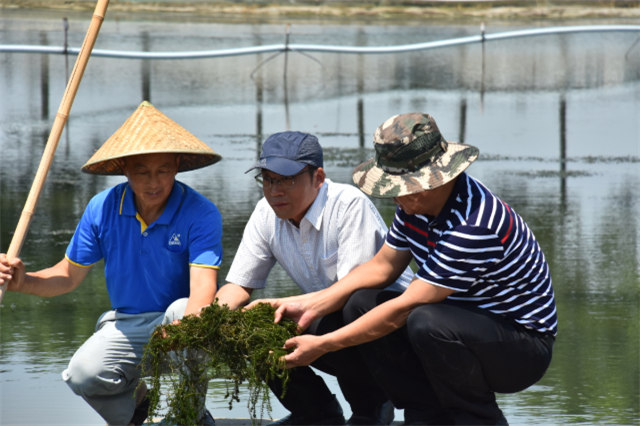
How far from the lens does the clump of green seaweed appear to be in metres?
3.54

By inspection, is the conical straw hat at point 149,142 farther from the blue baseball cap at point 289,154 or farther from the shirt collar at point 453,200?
the shirt collar at point 453,200

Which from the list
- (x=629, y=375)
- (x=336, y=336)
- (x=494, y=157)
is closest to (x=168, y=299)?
(x=336, y=336)

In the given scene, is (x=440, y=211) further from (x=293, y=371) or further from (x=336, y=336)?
(x=293, y=371)

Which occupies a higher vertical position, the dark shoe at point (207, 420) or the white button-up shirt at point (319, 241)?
the white button-up shirt at point (319, 241)

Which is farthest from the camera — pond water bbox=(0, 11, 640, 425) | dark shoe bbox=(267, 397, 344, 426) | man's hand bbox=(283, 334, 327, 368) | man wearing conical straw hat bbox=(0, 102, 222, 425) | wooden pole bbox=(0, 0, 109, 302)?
pond water bbox=(0, 11, 640, 425)

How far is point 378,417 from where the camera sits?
153 inches

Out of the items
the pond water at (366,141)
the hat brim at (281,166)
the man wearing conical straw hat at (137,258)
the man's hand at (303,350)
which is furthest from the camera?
the pond water at (366,141)

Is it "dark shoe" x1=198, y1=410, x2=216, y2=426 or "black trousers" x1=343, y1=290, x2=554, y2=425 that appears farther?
"dark shoe" x1=198, y1=410, x2=216, y2=426

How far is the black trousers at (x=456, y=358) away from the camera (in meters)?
3.38

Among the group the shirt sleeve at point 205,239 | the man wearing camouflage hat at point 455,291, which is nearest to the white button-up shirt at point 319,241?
the shirt sleeve at point 205,239

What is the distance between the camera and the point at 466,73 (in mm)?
19172

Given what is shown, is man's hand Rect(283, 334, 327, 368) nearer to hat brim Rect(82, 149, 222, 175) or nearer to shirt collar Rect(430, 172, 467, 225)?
shirt collar Rect(430, 172, 467, 225)

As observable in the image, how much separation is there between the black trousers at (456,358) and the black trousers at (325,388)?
0.44 feet

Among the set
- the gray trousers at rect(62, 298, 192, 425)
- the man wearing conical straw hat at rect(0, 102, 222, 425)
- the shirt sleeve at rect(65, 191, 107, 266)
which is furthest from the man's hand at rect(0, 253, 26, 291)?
the gray trousers at rect(62, 298, 192, 425)
